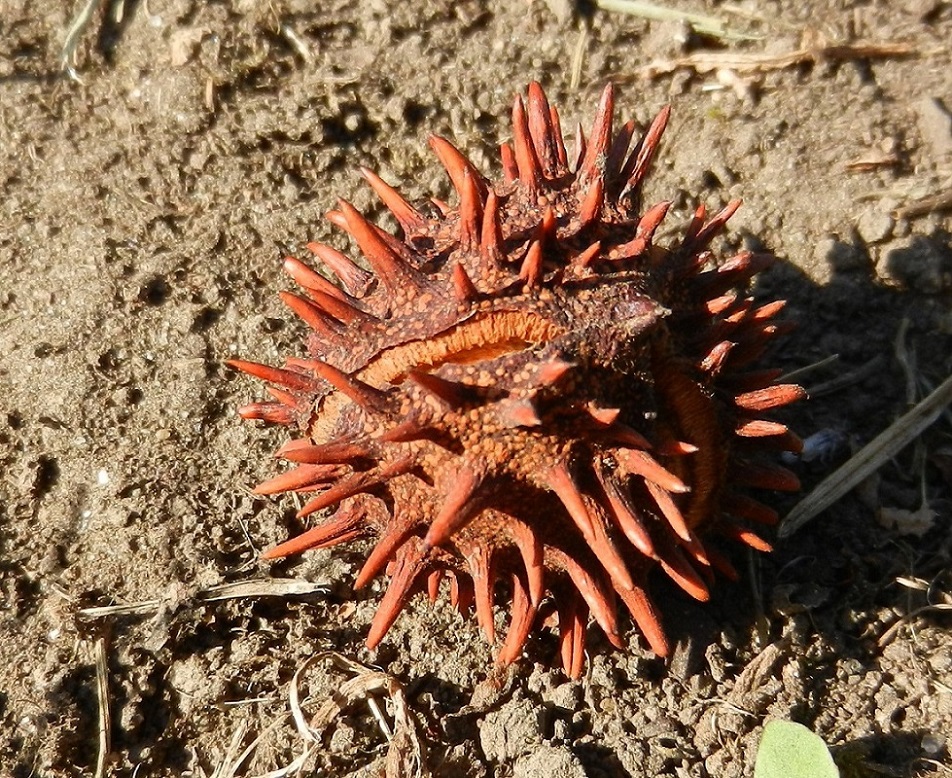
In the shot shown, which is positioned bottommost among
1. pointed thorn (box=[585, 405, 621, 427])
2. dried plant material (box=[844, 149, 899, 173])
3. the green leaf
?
the green leaf

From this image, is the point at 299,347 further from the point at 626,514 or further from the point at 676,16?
the point at 676,16

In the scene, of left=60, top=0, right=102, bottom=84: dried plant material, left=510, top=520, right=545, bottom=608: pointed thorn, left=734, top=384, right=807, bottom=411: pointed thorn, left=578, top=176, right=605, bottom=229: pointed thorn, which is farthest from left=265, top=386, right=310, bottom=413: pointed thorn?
left=60, top=0, right=102, bottom=84: dried plant material

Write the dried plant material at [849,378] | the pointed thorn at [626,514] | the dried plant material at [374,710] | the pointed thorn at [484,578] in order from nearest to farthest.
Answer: the pointed thorn at [626,514] < the pointed thorn at [484,578] < the dried plant material at [374,710] < the dried plant material at [849,378]

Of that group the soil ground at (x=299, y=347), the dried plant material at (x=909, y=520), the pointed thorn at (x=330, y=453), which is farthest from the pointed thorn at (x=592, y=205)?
the dried plant material at (x=909, y=520)

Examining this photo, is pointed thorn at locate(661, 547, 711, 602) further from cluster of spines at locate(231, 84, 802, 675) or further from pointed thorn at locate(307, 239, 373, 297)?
pointed thorn at locate(307, 239, 373, 297)

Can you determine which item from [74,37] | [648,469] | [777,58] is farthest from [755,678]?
[74,37]

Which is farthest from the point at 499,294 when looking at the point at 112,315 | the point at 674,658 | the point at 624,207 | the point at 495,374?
the point at 112,315

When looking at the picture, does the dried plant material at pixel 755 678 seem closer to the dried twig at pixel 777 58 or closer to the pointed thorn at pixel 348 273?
the pointed thorn at pixel 348 273
